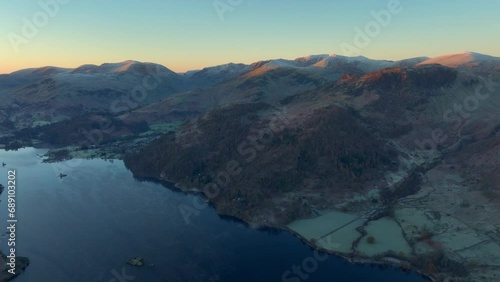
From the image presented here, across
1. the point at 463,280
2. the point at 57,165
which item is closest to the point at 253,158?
the point at 463,280

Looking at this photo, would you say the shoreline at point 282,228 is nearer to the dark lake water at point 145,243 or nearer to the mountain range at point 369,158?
the mountain range at point 369,158

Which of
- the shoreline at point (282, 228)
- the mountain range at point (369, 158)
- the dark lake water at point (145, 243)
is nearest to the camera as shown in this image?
the dark lake water at point (145, 243)

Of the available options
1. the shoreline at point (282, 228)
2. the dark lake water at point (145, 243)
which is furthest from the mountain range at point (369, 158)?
the dark lake water at point (145, 243)

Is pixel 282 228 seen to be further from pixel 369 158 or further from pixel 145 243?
pixel 369 158

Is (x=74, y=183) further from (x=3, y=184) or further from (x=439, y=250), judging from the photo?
(x=439, y=250)

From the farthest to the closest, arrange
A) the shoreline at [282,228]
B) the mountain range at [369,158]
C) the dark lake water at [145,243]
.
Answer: the mountain range at [369,158] < the shoreline at [282,228] < the dark lake water at [145,243]

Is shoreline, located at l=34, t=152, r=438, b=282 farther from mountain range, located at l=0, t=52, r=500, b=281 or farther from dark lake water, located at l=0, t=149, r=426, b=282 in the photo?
dark lake water, located at l=0, t=149, r=426, b=282

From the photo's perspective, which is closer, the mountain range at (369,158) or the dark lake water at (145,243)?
the dark lake water at (145,243)

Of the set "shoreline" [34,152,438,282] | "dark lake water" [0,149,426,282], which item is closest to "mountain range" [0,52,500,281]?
"shoreline" [34,152,438,282]
